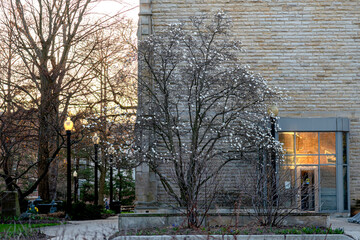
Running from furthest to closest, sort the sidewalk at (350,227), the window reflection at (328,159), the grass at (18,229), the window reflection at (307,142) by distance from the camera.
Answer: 1. the window reflection at (307,142)
2. the window reflection at (328,159)
3. the sidewalk at (350,227)
4. the grass at (18,229)

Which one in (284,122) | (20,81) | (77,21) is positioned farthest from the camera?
(77,21)

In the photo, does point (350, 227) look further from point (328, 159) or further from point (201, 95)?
point (201, 95)

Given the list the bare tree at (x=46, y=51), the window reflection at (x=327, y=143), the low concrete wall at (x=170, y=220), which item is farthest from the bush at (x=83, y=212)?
the window reflection at (x=327, y=143)

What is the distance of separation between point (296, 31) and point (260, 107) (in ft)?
16.1

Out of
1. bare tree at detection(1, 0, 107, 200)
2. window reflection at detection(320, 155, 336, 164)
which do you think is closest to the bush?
bare tree at detection(1, 0, 107, 200)

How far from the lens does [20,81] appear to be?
2688 cm

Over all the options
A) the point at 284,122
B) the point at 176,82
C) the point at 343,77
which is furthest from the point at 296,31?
the point at 176,82

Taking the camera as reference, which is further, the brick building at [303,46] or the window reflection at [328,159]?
the brick building at [303,46]

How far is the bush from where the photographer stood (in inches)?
920

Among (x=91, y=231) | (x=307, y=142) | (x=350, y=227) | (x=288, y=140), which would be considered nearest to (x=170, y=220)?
(x=91, y=231)

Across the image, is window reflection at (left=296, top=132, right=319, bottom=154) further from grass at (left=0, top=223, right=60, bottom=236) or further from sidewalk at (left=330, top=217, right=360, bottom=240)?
grass at (left=0, top=223, right=60, bottom=236)

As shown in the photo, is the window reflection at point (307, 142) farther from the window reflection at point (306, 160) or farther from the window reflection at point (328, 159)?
the window reflection at point (328, 159)

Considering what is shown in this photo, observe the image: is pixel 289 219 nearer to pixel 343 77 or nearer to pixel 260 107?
pixel 260 107

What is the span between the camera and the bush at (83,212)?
23.4 meters
